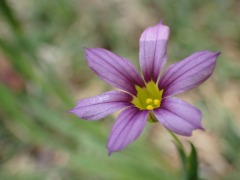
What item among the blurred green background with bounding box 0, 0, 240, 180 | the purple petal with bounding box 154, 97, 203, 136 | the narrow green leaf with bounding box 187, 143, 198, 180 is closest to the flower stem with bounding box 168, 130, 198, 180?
the narrow green leaf with bounding box 187, 143, 198, 180

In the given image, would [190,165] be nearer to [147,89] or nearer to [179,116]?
[179,116]

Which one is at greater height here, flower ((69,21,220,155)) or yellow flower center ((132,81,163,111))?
flower ((69,21,220,155))

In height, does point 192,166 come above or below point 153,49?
below

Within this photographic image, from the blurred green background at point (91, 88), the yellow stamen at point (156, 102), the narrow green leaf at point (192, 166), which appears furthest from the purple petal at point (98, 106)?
the blurred green background at point (91, 88)

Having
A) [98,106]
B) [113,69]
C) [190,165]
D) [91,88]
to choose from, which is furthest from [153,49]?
[91,88]

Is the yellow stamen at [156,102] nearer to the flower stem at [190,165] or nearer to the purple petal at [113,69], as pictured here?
the purple petal at [113,69]

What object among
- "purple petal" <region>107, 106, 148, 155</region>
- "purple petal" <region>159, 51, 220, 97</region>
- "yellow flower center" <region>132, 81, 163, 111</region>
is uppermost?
"purple petal" <region>159, 51, 220, 97</region>

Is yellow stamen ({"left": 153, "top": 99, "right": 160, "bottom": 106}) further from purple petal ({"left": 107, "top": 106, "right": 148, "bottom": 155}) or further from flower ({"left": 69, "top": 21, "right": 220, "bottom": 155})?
purple petal ({"left": 107, "top": 106, "right": 148, "bottom": 155})
